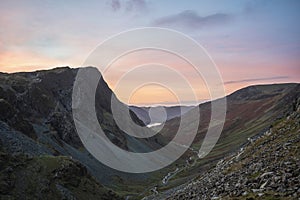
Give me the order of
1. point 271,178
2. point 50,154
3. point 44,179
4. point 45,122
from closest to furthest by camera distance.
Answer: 1. point 271,178
2. point 44,179
3. point 50,154
4. point 45,122

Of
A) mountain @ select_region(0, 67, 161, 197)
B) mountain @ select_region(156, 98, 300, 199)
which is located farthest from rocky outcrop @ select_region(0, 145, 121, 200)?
mountain @ select_region(156, 98, 300, 199)

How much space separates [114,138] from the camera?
187 m

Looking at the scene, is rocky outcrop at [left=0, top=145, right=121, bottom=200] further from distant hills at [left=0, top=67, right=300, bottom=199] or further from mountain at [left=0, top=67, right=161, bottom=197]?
mountain at [left=0, top=67, right=161, bottom=197]

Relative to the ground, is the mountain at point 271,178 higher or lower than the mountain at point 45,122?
lower

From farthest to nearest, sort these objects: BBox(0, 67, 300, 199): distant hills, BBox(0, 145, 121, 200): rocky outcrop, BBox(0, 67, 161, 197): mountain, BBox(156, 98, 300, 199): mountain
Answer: BBox(0, 67, 161, 197): mountain < BBox(0, 67, 300, 199): distant hills < BBox(0, 145, 121, 200): rocky outcrop < BBox(156, 98, 300, 199): mountain

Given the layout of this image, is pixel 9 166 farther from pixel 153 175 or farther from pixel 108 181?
pixel 153 175

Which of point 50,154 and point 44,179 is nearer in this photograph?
point 44,179

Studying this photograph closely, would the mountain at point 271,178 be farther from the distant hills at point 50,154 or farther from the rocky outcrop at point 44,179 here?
the rocky outcrop at point 44,179

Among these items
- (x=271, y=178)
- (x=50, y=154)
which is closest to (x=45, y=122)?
(x=50, y=154)

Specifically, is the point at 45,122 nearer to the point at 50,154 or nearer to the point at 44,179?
the point at 50,154

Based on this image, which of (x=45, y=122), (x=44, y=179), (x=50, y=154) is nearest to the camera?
(x=44, y=179)

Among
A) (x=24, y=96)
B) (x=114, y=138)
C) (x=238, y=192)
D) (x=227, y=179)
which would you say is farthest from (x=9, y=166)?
(x=114, y=138)

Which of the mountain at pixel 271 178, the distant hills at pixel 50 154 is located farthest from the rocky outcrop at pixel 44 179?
the mountain at pixel 271 178

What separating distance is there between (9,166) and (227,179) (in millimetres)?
54249
